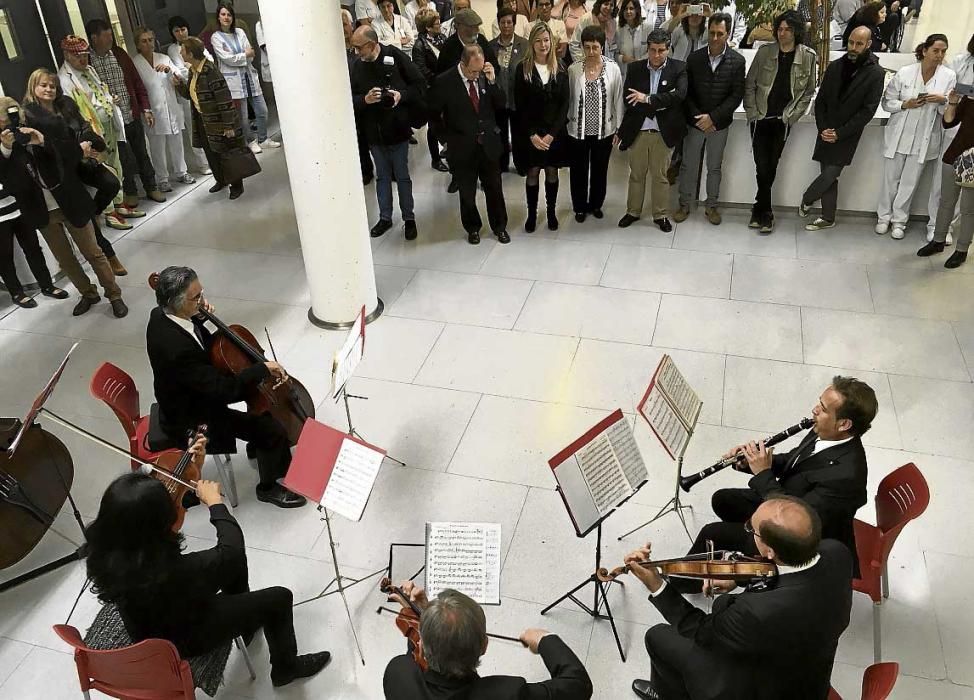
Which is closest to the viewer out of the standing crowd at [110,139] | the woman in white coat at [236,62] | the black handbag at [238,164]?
the standing crowd at [110,139]

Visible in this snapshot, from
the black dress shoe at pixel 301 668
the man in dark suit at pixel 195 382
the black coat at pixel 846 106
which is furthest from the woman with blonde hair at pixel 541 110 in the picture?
the black dress shoe at pixel 301 668

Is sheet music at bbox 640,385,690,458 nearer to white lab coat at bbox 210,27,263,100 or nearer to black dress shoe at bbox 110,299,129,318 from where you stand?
black dress shoe at bbox 110,299,129,318

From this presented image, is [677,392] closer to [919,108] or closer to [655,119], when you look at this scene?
[655,119]

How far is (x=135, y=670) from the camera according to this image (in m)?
2.75

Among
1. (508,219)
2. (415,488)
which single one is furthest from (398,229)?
(415,488)

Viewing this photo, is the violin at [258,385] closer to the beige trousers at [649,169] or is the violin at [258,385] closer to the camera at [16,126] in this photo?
the camera at [16,126]

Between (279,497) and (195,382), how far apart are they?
0.89m

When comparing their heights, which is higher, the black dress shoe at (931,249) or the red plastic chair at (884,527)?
the red plastic chair at (884,527)

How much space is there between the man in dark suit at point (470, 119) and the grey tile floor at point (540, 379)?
0.66 meters

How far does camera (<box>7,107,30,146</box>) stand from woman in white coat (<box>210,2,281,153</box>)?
2993 mm

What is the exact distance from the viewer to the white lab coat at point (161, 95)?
25.7ft

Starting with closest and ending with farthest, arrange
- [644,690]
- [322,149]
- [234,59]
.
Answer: [644,690]
[322,149]
[234,59]

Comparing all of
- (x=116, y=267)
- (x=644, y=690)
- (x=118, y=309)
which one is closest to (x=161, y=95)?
(x=116, y=267)

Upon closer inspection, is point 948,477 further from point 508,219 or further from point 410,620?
point 508,219
